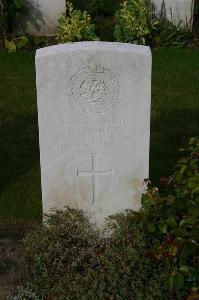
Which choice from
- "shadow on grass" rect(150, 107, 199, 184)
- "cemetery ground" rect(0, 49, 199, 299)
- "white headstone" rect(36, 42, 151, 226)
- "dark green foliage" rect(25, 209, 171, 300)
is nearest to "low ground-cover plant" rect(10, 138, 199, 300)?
"dark green foliage" rect(25, 209, 171, 300)

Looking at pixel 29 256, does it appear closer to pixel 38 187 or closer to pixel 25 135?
pixel 38 187

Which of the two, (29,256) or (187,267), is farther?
(29,256)

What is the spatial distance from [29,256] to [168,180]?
118 cm

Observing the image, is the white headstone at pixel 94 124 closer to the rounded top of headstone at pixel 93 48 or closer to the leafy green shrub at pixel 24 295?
the rounded top of headstone at pixel 93 48

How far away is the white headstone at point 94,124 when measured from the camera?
4574 mm

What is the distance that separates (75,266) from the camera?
4.69 m

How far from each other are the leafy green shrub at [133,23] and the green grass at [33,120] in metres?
0.36

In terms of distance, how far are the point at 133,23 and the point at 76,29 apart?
2.74 ft

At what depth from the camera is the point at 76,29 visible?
940 centimetres

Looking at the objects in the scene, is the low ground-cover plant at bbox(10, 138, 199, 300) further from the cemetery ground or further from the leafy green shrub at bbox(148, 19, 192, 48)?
the leafy green shrub at bbox(148, 19, 192, 48)

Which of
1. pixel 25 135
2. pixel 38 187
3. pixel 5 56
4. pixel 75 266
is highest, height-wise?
pixel 5 56

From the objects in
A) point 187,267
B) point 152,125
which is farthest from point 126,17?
point 187,267

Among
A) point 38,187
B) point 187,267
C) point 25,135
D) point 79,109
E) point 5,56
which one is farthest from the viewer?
point 5,56

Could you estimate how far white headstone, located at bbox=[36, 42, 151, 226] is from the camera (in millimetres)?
4574
